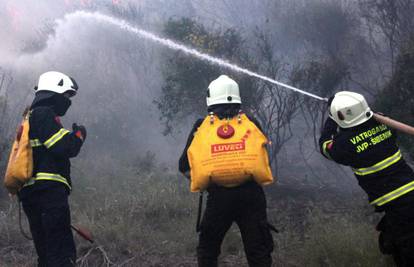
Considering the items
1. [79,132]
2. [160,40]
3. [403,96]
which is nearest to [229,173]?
[79,132]

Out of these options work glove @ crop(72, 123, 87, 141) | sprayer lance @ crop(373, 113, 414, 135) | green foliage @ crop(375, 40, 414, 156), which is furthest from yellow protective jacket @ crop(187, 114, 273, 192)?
green foliage @ crop(375, 40, 414, 156)

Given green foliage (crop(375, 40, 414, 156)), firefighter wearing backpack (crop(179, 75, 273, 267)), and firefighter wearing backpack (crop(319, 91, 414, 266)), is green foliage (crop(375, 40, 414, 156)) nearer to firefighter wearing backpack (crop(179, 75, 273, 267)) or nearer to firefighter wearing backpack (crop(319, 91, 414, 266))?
firefighter wearing backpack (crop(319, 91, 414, 266))

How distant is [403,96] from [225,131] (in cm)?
356

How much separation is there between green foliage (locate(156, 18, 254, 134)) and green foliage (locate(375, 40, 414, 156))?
2936 millimetres

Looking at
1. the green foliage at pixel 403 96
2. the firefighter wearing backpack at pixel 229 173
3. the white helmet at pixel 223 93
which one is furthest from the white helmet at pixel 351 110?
the green foliage at pixel 403 96

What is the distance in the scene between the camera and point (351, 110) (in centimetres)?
328

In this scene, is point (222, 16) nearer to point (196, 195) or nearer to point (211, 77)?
point (211, 77)

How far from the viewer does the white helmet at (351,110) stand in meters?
3.27

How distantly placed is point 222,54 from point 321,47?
429 centimetres

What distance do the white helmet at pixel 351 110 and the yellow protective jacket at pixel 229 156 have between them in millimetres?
629

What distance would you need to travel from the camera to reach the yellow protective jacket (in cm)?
315

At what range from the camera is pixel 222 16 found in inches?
668

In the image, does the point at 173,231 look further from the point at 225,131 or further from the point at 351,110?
the point at 351,110

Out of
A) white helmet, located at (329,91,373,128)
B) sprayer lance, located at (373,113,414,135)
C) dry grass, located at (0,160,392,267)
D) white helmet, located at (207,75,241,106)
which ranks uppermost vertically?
white helmet, located at (207,75,241,106)
